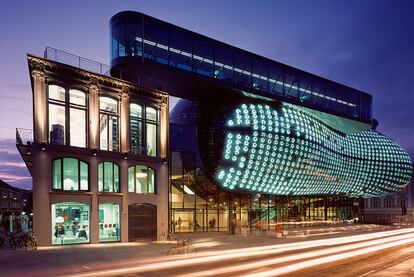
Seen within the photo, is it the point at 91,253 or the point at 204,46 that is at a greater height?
the point at 204,46

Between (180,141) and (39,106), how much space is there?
21872 millimetres

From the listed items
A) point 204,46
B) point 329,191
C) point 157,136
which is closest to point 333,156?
point 329,191

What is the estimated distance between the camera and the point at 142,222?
1567 inches

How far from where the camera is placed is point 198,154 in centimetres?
5378

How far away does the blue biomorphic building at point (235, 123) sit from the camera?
4903 cm

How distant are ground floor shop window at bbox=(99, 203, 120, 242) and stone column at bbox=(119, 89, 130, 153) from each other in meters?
5.21

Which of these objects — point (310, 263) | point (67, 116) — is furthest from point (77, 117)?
point (310, 263)

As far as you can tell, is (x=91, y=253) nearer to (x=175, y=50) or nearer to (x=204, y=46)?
(x=175, y=50)

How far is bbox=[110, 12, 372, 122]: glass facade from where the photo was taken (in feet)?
156

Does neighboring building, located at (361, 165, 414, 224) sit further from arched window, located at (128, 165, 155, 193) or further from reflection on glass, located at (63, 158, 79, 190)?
reflection on glass, located at (63, 158, 79, 190)

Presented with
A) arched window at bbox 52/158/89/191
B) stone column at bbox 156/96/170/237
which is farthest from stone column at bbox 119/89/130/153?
stone column at bbox 156/96/170/237

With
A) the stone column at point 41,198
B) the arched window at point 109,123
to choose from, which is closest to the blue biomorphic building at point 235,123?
the arched window at point 109,123

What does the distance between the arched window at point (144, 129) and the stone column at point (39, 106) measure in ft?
28.3

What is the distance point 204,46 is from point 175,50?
479cm
